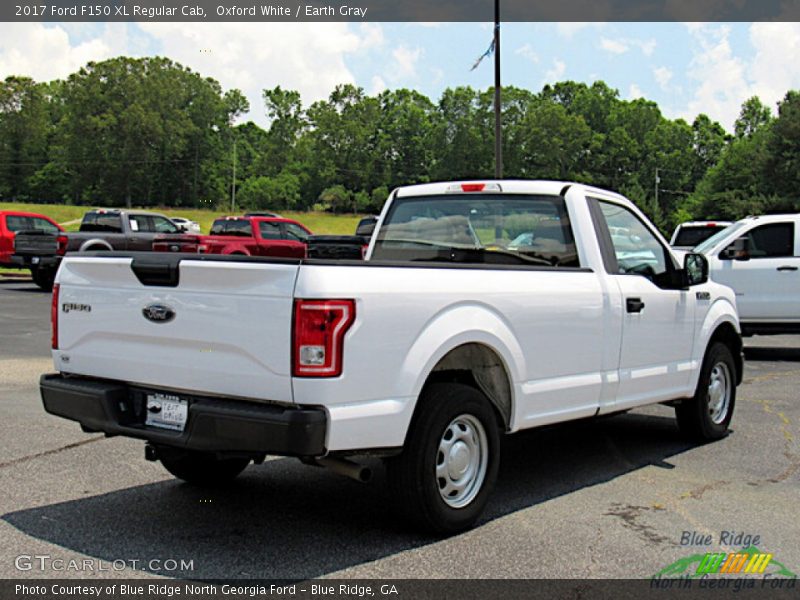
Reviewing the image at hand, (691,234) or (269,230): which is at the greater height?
(269,230)

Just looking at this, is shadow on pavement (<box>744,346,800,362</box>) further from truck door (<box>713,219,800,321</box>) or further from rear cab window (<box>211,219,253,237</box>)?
rear cab window (<box>211,219,253,237</box>)

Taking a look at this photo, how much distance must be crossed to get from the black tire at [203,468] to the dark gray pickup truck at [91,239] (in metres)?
17.4

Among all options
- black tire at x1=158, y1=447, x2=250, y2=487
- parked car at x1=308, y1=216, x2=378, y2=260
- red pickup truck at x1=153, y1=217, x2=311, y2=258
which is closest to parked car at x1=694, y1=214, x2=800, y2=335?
parked car at x1=308, y1=216, x2=378, y2=260

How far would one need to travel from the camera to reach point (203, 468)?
5.73 metres

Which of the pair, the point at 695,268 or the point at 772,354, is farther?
the point at 772,354

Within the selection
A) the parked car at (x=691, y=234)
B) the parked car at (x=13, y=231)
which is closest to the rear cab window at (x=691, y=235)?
the parked car at (x=691, y=234)

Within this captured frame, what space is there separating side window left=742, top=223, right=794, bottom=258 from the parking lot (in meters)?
6.18

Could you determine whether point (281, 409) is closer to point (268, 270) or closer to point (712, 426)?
point (268, 270)

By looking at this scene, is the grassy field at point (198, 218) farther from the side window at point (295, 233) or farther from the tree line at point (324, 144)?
the side window at point (295, 233)

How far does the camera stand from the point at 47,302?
1988 cm

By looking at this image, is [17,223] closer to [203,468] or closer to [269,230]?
[269,230]

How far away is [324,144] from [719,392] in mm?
130491

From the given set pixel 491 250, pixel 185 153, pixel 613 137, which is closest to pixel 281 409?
pixel 491 250
